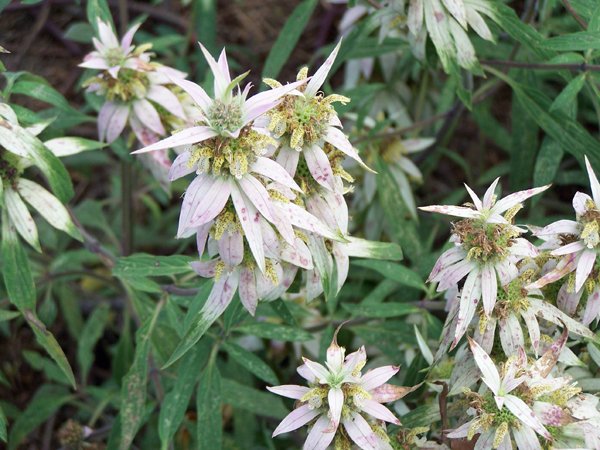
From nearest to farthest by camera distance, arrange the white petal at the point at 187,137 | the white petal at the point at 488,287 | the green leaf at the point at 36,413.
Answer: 1. the white petal at the point at 187,137
2. the white petal at the point at 488,287
3. the green leaf at the point at 36,413

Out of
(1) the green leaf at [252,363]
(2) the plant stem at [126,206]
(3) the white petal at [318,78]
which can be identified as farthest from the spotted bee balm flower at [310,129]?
(2) the plant stem at [126,206]

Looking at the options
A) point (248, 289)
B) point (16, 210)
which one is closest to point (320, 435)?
point (248, 289)

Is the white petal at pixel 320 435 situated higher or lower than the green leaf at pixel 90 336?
higher

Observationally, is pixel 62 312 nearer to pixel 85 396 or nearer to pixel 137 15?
pixel 85 396

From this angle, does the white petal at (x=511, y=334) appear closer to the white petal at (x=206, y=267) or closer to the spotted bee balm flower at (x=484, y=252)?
the spotted bee balm flower at (x=484, y=252)

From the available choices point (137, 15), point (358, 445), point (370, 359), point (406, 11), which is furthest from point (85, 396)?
point (137, 15)

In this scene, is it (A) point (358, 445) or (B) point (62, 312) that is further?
(B) point (62, 312)
